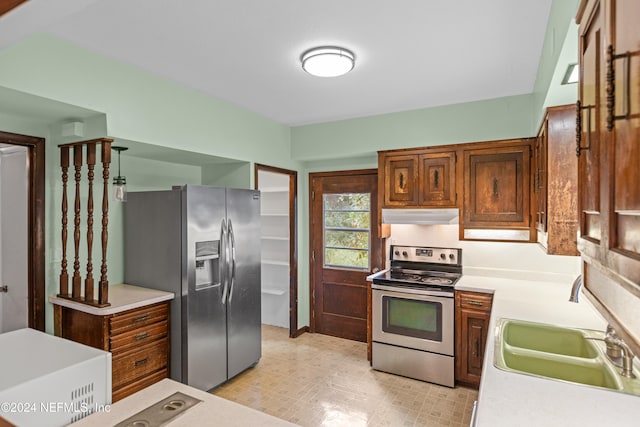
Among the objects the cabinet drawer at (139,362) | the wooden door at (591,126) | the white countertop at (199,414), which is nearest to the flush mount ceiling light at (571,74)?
the wooden door at (591,126)

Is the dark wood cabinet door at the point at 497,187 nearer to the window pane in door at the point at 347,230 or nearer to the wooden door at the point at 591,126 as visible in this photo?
the window pane in door at the point at 347,230

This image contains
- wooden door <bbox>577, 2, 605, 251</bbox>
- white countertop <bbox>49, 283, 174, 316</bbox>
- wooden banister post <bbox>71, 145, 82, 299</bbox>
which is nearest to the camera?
wooden door <bbox>577, 2, 605, 251</bbox>

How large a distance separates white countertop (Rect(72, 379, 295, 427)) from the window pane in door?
3.08m

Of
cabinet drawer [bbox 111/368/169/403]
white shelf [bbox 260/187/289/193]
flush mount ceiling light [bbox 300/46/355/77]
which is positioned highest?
flush mount ceiling light [bbox 300/46/355/77]

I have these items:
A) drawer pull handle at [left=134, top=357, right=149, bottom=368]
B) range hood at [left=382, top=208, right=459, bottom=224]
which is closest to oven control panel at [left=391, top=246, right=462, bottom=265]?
range hood at [left=382, top=208, right=459, bottom=224]

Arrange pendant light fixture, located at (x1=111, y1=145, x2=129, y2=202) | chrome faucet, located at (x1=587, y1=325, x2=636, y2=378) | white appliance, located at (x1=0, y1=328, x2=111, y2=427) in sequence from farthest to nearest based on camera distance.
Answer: pendant light fixture, located at (x1=111, y1=145, x2=129, y2=202) < chrome faucet, located at (x1=587, y1=325, x2=636, y2=378) < white appliance, located at (x1=0, y1=328, x2=111, y2=427)

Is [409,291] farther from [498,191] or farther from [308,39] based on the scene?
[308,39]

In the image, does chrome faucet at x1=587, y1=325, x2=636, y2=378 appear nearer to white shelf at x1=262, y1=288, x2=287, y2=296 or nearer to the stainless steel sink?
the stainless steel sink

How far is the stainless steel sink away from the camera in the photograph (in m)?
1.60

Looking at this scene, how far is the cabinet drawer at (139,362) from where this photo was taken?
248 cm

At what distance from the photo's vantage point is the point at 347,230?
4.34m

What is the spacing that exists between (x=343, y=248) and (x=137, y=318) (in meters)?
2.40

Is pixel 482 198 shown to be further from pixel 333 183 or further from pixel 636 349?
pixel 636 349

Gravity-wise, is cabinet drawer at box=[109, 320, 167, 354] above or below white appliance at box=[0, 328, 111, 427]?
below
